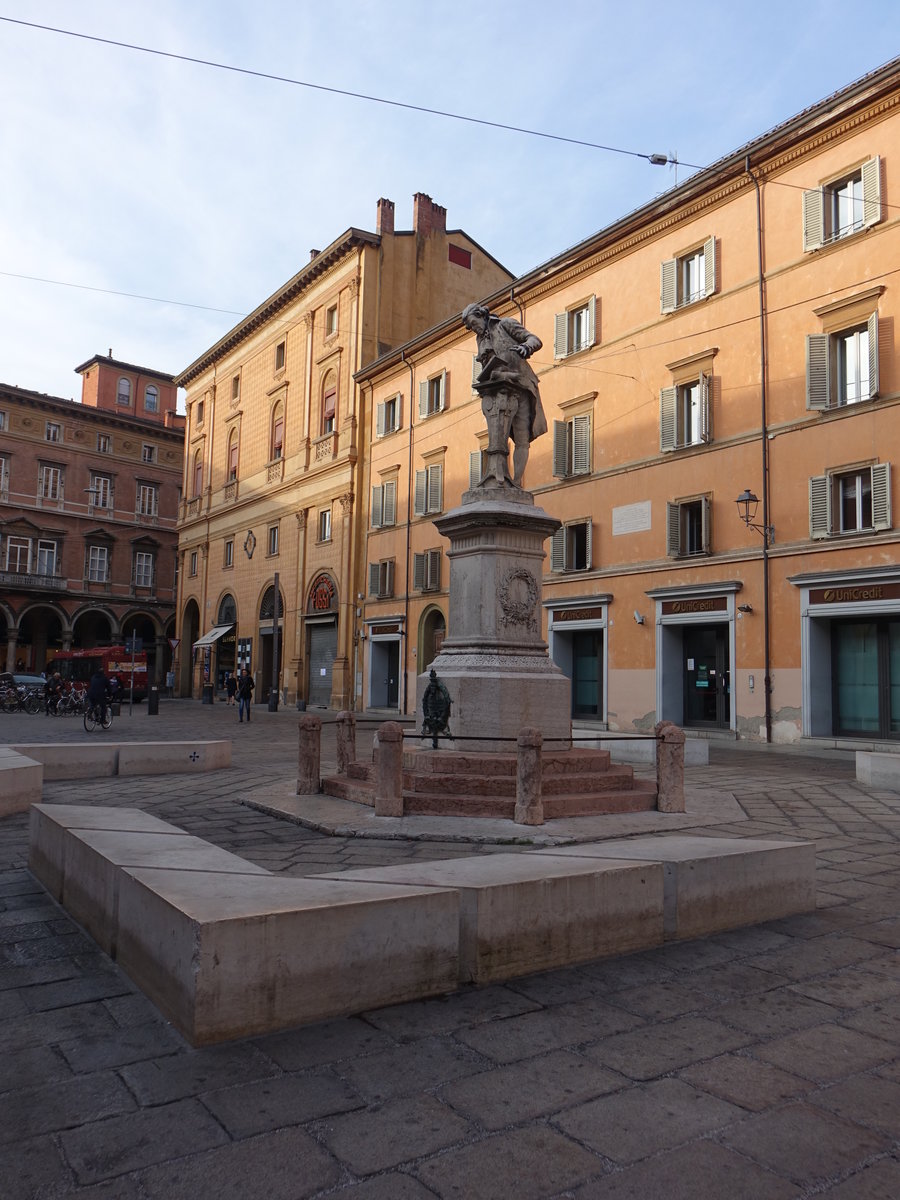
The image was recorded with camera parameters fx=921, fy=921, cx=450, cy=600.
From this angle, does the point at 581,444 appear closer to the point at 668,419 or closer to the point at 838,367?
the point at 668,419

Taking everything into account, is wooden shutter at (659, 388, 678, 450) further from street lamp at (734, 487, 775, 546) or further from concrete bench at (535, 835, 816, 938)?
concrete bench at (535, 835, 816, 938)

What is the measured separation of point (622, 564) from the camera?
23.2 m

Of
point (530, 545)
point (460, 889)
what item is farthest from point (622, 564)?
point (460, 889)

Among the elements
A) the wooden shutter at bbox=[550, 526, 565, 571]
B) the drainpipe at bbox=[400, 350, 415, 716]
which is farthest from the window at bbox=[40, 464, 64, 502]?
the wooden shutter at bbox=[550, 526, 565, 571]

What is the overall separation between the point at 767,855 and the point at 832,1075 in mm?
1988

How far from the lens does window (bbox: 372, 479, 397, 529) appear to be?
32.5m

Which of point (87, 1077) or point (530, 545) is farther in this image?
point (530, 545)

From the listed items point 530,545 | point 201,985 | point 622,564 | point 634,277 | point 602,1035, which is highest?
point 634,277

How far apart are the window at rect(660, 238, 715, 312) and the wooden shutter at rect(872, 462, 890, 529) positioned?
21.6ft

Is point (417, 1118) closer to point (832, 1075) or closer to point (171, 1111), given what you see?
point (171, 1111)

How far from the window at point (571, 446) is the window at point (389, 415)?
8798mm

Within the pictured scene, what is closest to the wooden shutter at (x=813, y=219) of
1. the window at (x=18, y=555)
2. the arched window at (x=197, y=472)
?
the arched window at (x=197, y=472)

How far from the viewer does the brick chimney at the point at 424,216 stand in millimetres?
35781

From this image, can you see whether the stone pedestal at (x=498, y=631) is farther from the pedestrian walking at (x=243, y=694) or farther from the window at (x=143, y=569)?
the window at (x=143, y=569)
